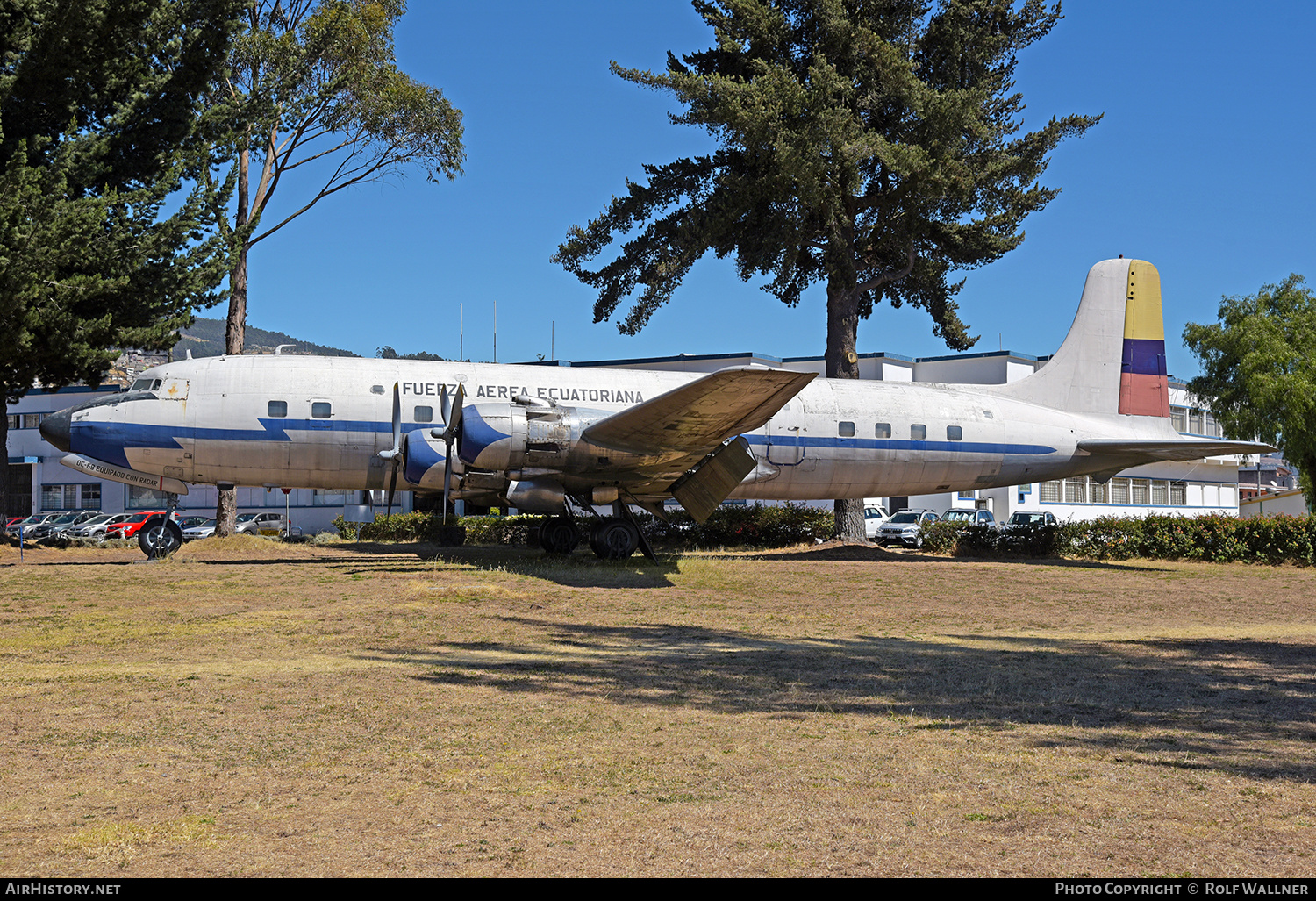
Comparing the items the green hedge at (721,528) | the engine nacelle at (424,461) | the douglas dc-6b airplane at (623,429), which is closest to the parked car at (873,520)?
the green hedge at (721,528)

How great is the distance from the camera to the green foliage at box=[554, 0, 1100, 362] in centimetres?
2698

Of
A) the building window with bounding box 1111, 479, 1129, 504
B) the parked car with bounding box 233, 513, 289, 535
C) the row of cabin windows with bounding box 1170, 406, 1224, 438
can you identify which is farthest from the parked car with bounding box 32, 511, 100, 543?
the row of cabin windows with bounding box 1170, 406, 1224, 438

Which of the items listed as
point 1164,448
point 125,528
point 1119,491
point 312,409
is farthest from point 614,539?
point 1119,491

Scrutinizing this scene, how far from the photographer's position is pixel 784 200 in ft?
95.2

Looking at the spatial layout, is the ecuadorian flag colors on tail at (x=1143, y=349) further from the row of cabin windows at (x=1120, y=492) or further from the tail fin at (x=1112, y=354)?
the row of cabin windows at (x=1120, y=492)

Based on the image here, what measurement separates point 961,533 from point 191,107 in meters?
25.4

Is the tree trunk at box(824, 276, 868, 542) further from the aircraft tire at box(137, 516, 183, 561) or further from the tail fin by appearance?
the aircraft tire at box(137, 516, 183, 561)

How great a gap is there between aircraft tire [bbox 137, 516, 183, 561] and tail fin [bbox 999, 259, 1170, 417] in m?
22.0

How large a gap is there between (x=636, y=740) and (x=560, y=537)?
57.0 feet

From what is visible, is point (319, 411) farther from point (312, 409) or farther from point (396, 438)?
point (396, 438)

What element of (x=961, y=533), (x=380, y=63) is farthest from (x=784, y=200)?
(x=380, y=63)

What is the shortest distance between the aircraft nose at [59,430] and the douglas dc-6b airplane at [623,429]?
0.04 meters

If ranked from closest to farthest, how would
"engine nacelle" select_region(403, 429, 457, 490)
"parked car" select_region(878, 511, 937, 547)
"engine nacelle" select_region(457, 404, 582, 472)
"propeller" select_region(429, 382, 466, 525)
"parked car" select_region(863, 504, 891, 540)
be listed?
"engine nacelle" select_region(457, 404, 582, 472) < "propeller" select_region(429, 382, 466, 525) < "engine nacelle" select_region(403, 429, 457, 490) < "parked car" select_region(878, 511, 937, 547) < "parked car" select_region(863, 504, 891, 540)

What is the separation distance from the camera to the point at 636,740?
708cm
